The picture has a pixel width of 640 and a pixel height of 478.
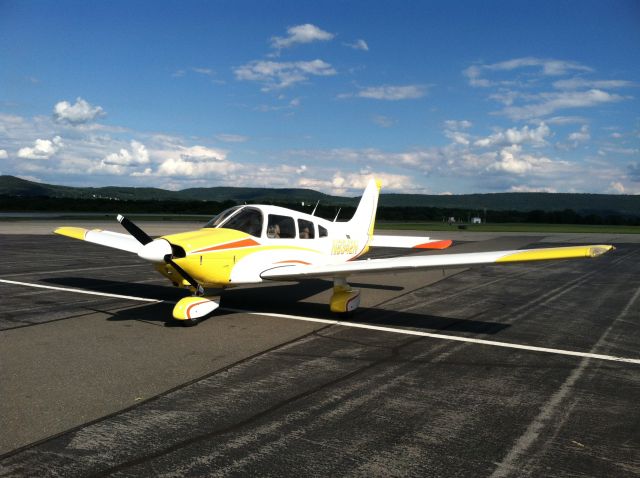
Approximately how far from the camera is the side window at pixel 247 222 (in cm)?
967

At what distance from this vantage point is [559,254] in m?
7.39

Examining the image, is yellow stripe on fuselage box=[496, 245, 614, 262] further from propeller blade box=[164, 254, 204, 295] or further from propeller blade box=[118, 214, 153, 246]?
propeller blade box=[118, 214, 153, 246]

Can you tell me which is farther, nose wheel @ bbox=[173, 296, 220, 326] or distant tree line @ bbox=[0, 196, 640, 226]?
distant tree line @ bbox=[0, 196, 640, 226]

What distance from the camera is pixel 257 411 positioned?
5.09 meters

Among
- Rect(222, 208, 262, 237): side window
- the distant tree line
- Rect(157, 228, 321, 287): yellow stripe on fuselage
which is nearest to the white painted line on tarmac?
Rect(157, 228, 321, 287): yellow stripe on fuselage

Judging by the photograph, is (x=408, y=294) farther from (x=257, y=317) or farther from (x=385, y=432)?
(x=385, y=432)

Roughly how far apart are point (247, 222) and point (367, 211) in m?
5.45

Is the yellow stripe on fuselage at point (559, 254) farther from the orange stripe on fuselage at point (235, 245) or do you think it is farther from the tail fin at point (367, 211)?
the tail fin at point (367, 211)

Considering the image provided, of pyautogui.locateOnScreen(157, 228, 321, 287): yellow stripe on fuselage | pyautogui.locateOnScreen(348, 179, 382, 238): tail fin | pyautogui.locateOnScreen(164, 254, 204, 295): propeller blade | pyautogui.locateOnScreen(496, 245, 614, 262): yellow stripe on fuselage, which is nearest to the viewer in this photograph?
pyautogui.locateOnScreen(496, 245, 614, 262): yellow stripe on fuselage

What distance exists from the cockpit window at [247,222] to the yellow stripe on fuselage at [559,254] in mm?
4471

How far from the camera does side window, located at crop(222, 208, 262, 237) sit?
967 cm

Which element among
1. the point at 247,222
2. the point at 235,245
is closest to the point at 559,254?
the point at 235,245

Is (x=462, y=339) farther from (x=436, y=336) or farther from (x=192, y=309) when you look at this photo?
(x=192, y=309)

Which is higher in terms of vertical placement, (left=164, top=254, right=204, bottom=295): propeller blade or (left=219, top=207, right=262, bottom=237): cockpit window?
(left=219, top=207, right=262, bottom=237): cockpit window
